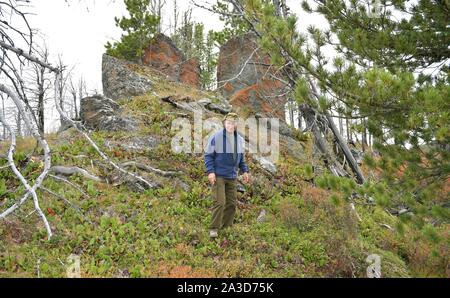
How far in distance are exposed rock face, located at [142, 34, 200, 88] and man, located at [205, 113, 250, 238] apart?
15047 mm

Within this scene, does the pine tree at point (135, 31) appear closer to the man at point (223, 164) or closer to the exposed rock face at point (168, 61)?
the exposed rock face at point (168, 61)

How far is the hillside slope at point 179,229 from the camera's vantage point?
642 centimetres

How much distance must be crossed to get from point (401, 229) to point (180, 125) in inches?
364

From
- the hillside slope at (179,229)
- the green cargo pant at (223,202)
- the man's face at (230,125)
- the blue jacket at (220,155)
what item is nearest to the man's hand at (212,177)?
the blue jacket at (220,155)

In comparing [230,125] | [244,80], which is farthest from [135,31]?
[230,125]

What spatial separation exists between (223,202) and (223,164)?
82cm

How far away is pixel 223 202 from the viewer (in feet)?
25.2

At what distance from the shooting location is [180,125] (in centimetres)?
1358

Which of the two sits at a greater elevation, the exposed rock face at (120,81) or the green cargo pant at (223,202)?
the exposed rock face at (120,81)

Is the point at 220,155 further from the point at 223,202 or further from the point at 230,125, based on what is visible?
the point at 223,202

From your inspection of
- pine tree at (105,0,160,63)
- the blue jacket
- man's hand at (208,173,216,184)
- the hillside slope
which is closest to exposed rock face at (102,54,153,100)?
pine tree at (105,0,160,63)

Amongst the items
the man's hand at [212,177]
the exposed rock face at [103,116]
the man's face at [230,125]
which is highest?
the exposed rock face at [103,116]

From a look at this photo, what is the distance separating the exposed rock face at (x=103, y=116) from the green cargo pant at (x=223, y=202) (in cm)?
613
